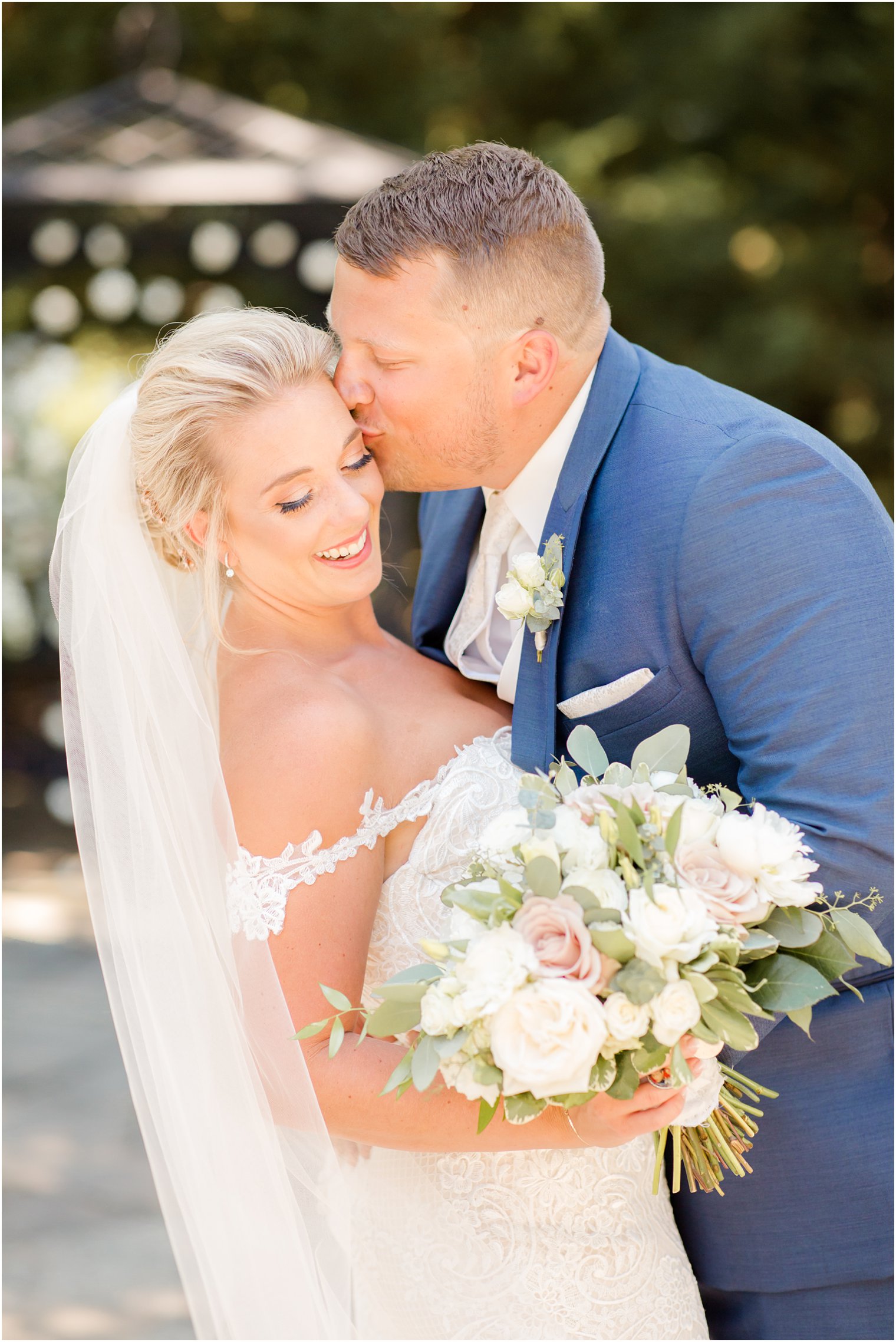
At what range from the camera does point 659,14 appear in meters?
10.8

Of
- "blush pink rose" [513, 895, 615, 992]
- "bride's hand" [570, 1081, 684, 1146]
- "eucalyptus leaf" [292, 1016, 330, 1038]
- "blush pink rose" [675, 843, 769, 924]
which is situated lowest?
"bride's hand" [570, 1081, 684, 1146]

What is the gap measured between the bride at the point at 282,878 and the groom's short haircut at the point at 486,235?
245 mm

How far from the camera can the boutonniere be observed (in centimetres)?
241

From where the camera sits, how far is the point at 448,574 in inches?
118

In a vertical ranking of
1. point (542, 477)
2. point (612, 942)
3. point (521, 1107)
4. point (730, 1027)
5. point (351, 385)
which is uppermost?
point (351, 385)

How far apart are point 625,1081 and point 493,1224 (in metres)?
0.70

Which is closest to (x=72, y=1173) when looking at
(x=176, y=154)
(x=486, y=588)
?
(x=486, y=588)

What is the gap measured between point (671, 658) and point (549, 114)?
9.90 m

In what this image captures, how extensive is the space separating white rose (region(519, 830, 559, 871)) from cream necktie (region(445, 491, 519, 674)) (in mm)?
999

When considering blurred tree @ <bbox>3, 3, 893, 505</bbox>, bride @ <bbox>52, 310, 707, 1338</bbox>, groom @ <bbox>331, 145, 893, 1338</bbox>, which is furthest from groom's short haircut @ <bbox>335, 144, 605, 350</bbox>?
blurred tree @ <bbox>3, 3, 893, 505</bbox>

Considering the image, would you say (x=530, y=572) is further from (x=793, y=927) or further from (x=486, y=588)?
(x=793, y=927)

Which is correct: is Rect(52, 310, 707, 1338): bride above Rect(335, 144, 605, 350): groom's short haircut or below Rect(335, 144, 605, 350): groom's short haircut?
below

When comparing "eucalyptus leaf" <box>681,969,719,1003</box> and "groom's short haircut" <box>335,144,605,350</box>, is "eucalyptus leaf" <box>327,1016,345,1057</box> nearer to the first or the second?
"eucalyptus leaf" <box>681,969,719,1003</box>

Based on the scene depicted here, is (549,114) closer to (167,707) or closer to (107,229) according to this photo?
(107,229)
